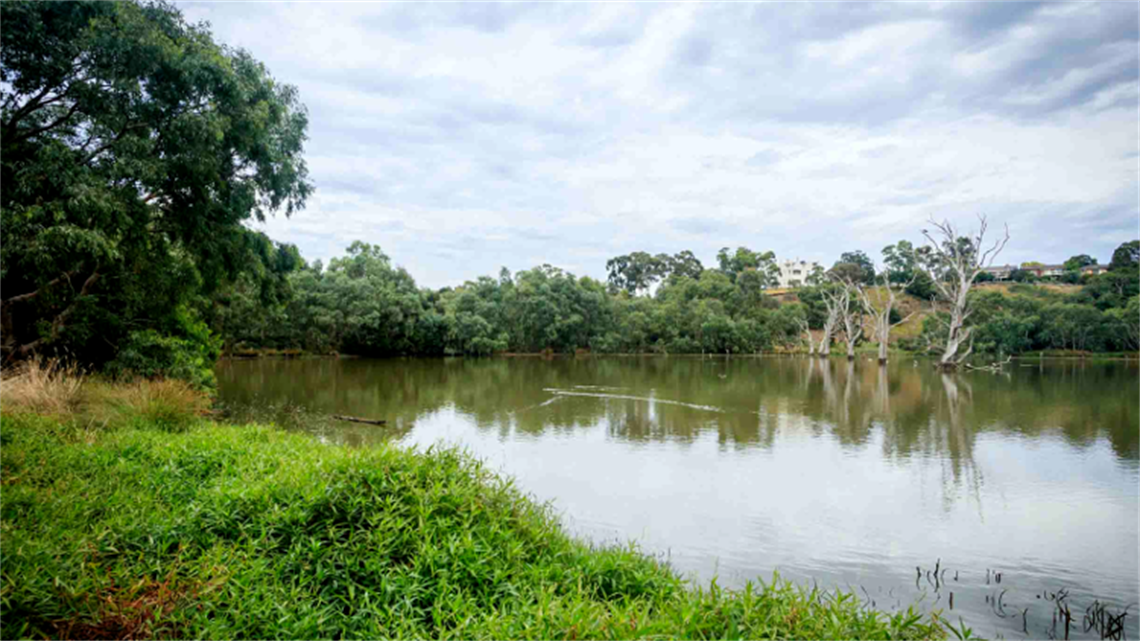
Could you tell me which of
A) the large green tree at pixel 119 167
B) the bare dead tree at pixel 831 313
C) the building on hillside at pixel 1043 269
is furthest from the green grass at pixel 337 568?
the building on hillside at pixel 1043 269

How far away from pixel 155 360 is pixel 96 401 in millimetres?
3798

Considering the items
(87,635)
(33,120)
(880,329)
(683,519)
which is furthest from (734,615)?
(880,329)

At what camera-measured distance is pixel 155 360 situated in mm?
11117

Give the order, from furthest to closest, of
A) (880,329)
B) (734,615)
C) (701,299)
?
(701,299), (880,329), (734,615)

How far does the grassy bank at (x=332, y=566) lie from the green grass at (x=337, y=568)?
0.04 ft

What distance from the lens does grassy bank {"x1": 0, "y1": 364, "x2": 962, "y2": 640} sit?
2709 mm

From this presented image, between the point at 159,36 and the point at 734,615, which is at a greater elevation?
the point at 159,36

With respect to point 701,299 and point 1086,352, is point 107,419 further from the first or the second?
point 1086,352

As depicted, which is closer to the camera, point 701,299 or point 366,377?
point 366,377

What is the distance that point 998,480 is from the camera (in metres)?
8.55

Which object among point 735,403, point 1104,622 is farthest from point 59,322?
point 735,403

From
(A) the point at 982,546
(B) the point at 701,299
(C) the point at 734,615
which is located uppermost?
(B) the point at 701,299

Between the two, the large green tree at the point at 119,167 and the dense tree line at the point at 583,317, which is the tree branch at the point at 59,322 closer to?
the large green tree at the point at 119,167

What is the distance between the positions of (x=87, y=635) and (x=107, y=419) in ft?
18.3
